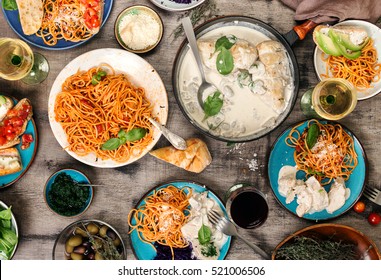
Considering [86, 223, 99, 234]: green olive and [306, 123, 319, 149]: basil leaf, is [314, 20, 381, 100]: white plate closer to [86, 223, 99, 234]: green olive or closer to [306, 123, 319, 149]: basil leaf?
[306, 123, 319, 149]: basil leaf

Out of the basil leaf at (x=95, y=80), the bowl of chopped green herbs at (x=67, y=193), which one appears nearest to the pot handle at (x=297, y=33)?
the basil leaf at (x=95, y=80)

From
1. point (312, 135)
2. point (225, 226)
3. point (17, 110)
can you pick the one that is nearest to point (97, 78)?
point (17, 110)

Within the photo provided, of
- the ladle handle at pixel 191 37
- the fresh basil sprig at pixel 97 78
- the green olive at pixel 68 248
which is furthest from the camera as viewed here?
the green olive at pixel 68 248

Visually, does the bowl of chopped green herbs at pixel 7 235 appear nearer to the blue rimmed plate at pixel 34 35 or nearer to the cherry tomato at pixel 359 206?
the blue rimmed plate at pixel 34 35

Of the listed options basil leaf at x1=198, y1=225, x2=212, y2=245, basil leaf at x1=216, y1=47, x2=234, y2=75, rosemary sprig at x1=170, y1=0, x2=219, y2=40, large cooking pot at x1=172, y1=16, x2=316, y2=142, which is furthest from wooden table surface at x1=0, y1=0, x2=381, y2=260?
basil leaf at x1=216, y1=47, x2=234, y2=75

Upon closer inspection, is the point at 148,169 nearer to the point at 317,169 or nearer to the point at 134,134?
the point at 134,134
